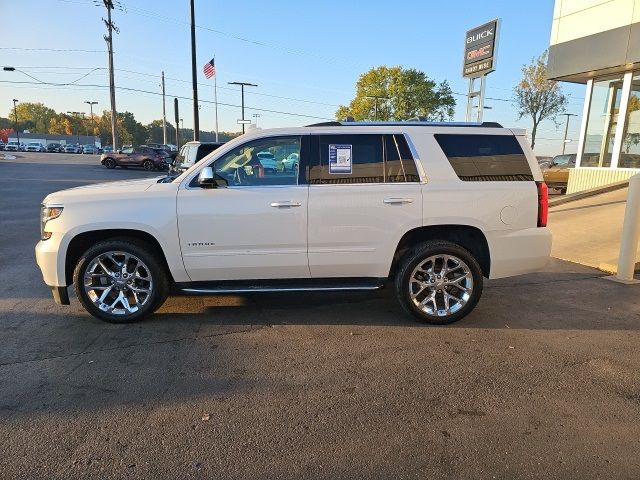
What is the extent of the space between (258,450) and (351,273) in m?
2.19

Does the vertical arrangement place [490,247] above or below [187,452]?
above

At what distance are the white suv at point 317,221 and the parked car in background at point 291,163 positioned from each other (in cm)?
3

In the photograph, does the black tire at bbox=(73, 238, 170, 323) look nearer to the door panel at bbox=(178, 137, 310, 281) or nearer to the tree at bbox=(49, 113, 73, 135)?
the door panel at bbox=(178, 137, 310, 281)

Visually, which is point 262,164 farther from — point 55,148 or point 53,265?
point 55,148

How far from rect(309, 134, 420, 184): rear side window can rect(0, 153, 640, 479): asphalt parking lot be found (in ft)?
4.67

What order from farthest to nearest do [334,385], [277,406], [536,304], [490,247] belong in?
[536,304] < [490,247] < [334,385] < [277,406]

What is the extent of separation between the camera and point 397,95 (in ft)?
178

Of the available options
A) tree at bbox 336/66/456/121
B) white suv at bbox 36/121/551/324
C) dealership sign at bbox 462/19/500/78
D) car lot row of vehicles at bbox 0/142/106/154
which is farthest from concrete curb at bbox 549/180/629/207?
car lot row of vehicles at bbox 0/142/106/154

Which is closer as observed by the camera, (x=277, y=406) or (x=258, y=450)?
(x=258, y=450)

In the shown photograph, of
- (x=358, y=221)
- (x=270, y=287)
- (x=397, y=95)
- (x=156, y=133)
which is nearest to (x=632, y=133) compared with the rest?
(x=358, y=221)

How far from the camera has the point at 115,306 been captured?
14.5ft

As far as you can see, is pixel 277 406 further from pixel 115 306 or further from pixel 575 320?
pixel 575 320

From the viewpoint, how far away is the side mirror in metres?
4.12

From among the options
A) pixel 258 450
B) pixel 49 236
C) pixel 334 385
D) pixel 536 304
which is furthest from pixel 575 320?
pixel 49 236
